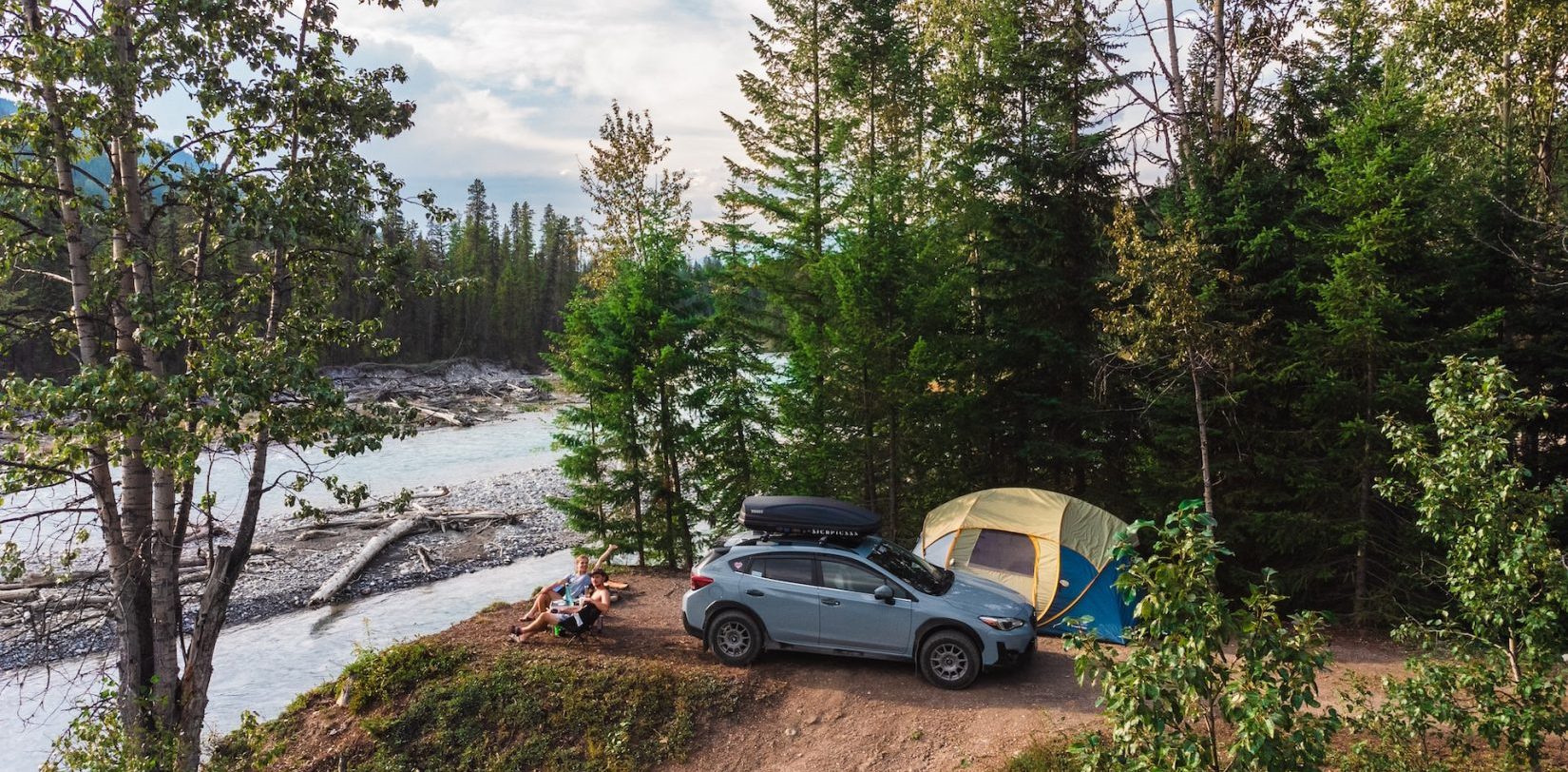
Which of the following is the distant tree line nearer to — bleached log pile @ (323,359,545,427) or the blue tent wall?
bleached log pile @ (323,359,545,427)

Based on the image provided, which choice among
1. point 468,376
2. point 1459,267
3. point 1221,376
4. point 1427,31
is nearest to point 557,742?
point 1221,376

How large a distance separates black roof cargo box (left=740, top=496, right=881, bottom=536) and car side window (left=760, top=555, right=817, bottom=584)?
1.50ft

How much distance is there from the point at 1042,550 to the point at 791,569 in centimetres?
389

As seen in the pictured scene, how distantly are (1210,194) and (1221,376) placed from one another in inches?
128

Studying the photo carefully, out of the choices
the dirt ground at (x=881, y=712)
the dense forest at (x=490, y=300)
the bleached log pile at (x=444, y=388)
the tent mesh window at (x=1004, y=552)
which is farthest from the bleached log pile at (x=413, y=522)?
the dense forest at (x=490, y=300)

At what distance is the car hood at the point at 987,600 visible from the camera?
9.60 m

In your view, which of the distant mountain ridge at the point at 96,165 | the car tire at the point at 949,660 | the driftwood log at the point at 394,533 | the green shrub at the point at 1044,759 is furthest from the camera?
the driftwood log at the point at 394,533

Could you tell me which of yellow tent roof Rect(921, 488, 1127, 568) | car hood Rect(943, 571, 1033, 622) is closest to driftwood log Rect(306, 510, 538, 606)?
yellow tent roof Rect(921, 488, 1127, 568)

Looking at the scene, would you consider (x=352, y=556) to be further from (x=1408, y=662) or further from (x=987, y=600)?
(x=1408, y=662)

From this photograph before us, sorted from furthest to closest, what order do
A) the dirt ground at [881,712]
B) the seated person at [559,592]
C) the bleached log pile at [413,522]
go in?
1. the bleached log pile at [413,522]
2. the seated person at [559,592]
3. the dirt ground at [881,712]

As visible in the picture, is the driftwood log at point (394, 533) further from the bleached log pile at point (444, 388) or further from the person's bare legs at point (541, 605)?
the bleached log pile at point (444, 388)

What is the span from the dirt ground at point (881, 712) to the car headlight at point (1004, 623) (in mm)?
717

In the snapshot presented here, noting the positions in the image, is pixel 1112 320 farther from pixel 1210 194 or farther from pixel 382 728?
pixel 382 728

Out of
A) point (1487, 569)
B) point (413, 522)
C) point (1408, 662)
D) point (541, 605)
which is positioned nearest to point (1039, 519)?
point (1408, 662)
